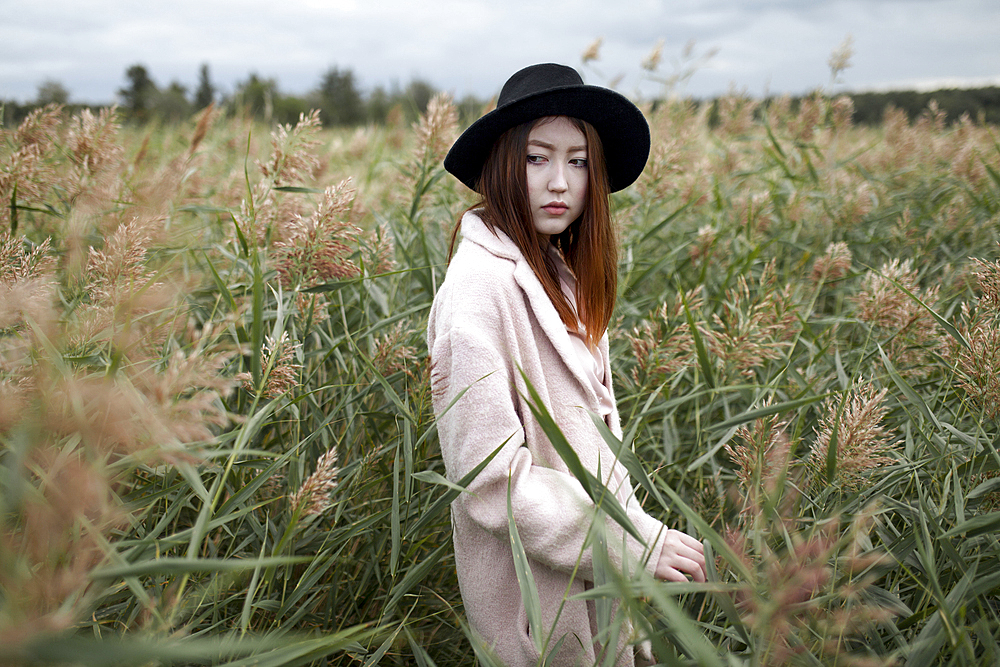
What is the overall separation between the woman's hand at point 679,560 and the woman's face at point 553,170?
784 millimetres

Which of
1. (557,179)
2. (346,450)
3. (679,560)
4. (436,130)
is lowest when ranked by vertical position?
(346,450)

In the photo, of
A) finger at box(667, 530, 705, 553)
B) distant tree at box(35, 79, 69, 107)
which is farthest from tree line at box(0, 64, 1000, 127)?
finger at box(667, 530, 705, 553)

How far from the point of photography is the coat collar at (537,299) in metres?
1.28

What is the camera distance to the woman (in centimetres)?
114

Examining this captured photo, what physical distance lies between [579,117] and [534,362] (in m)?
0.63

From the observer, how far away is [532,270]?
134cm

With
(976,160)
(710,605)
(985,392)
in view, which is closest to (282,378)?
(710,605)

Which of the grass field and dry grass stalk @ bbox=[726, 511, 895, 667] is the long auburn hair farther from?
dry grass stalk @ bbox=[726, 511, 895, 667]

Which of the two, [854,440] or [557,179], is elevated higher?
Answer: [557,179]

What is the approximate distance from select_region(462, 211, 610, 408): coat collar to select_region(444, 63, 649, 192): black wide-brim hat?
25 cm

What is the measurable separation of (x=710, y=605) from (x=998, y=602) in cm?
69

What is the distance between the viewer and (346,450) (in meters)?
1.70

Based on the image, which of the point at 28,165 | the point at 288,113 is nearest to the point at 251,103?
the point at 288,113

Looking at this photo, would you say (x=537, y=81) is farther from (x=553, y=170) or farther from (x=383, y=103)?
(x=383, y=103)
